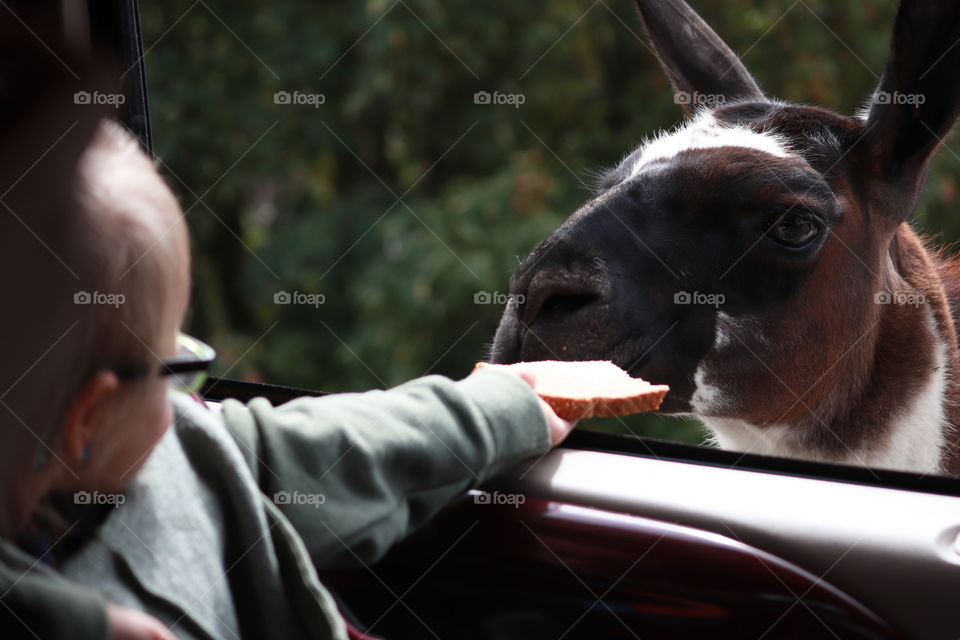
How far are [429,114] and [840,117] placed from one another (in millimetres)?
4717

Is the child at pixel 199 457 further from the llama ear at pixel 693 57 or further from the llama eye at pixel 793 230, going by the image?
the llama ear at pixel 693 57

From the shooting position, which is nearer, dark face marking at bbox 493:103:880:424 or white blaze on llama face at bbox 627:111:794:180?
dark face marking at bbox 493:103:880:424

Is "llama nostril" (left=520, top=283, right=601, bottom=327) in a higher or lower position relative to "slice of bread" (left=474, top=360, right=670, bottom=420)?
higher

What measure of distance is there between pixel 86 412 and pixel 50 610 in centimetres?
20

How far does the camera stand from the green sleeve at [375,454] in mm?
1301

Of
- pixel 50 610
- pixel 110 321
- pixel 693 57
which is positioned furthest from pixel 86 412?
pixel 693 57

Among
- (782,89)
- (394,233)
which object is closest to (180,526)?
(394,233)

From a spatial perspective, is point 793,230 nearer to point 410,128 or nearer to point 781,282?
point 781,282

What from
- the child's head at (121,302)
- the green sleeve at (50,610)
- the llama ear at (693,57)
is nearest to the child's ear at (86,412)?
A: the child's head at (121,302)

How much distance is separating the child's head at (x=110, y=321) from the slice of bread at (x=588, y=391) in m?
0.60

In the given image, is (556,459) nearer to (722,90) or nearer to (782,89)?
(722,90)

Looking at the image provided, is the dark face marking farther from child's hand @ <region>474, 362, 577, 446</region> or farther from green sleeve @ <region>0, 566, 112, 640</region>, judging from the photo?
green sleeve @ <region>0, 566, 112, 640</region>

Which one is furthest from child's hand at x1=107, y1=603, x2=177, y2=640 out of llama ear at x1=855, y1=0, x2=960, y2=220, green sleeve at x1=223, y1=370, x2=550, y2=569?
llama ear at x1=855, y1=0, x2=960, y2=220

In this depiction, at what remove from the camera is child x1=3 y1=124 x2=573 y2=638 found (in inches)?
40.9
